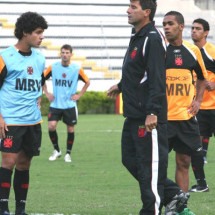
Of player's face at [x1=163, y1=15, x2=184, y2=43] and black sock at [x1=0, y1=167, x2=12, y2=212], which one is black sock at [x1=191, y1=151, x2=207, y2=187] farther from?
black sock at [x1=0, y1=167, x2=12, y2=212]

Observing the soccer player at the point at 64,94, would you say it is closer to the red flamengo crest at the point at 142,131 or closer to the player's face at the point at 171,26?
the player's face at the point at 171,26

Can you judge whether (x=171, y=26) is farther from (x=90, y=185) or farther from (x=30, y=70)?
(x=90, y=185)

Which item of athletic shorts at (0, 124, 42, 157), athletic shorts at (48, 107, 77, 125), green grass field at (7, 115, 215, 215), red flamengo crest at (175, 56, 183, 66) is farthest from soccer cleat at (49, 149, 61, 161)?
athletic shorts at (0, 124, 42, 157)

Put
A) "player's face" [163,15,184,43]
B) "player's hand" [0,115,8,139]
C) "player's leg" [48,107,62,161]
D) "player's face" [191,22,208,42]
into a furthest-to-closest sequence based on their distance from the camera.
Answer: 1. "player's leg" [48,107,62,161]
2. "player's face" [191,22,208,42]
3. "player's face" [163,15,184,43]
4. "player's hand" [0,115,8,139]

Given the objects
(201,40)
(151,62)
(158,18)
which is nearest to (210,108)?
(201,40)

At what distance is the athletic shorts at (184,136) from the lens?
9719 millimetres

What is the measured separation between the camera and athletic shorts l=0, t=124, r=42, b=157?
8.91m

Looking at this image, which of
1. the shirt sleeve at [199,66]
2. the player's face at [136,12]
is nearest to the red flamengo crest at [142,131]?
the player's face at [136,12]

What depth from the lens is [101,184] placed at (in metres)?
12.0

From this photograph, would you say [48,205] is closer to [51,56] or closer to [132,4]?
[132,4]

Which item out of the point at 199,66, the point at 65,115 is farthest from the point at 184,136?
the point at 65,115

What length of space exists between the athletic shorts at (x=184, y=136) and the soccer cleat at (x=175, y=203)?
1.22 meters

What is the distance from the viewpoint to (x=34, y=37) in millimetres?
8984

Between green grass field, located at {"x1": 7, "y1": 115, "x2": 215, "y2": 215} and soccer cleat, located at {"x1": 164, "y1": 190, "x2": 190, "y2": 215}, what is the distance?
756 mm
